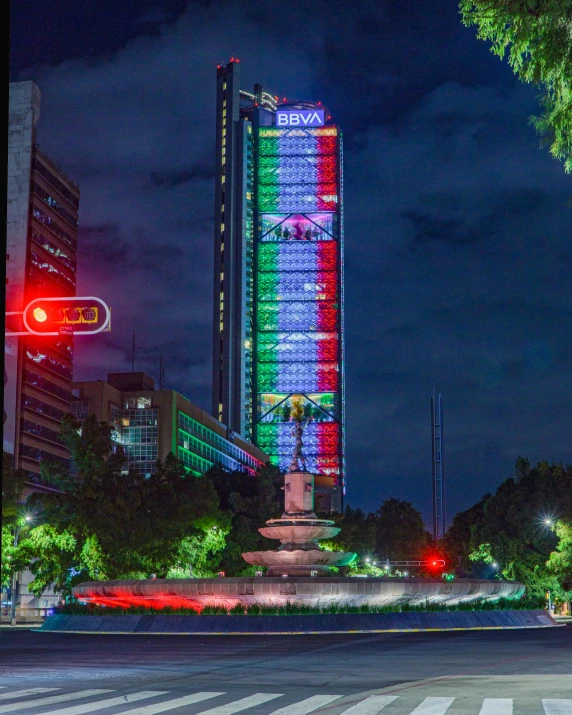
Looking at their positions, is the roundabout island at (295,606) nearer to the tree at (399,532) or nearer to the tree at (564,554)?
the tree at (564,554)

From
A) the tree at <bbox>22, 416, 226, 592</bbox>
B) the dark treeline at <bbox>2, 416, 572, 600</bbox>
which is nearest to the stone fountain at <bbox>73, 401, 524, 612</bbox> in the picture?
the dark treeline at <bbox>2, 416, 572, 600</bbox>

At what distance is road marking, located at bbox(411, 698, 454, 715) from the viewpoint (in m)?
Result: 11.2

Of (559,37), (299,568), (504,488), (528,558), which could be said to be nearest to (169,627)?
(299,568)

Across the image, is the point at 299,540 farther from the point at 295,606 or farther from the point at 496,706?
the point at 496,706

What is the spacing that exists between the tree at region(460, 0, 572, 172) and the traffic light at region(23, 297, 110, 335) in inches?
251

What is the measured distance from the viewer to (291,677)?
15.9m

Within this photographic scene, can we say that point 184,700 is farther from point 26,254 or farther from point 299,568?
point 26,254

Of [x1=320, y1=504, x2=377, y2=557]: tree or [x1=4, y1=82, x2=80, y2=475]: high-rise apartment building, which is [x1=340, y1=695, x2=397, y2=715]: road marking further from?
[x1=4, y1=82, x2=80, y2=475]: high-rise apartment building

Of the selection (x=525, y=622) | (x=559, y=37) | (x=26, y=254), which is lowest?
(x=525, y=622)

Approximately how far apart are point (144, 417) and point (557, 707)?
12953 centimetres

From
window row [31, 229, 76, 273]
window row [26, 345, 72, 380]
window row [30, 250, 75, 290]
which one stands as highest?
window row [31, 229, 76, 273]

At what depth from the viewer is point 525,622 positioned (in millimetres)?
36469

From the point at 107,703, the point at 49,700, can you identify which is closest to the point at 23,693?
the point at 49,700

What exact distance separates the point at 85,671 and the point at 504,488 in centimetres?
6901
